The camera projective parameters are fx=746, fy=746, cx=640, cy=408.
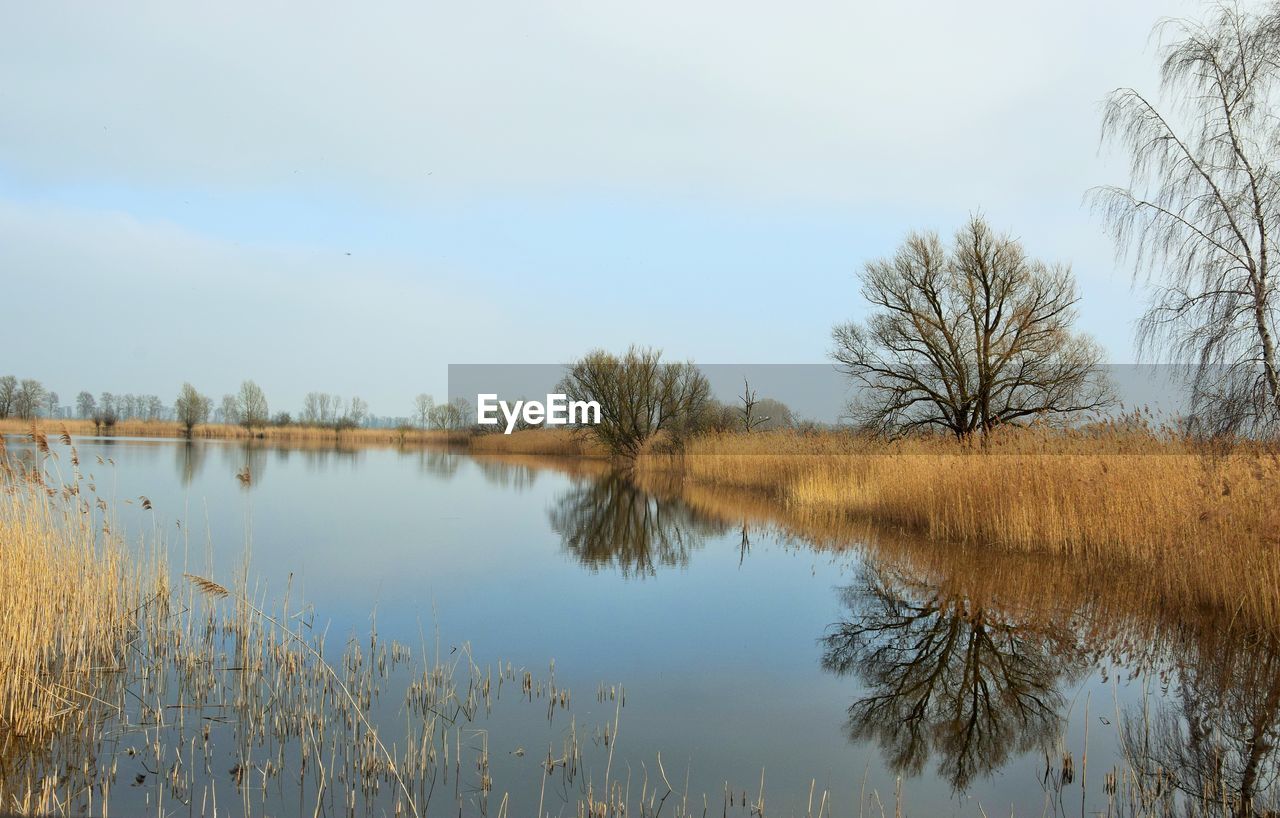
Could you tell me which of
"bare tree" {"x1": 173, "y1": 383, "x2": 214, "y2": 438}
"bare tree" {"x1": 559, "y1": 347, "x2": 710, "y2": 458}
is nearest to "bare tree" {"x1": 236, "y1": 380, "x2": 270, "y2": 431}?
"bare tree" {"x1": 173, "y1": 383, "x2": 214, "y2": 438}

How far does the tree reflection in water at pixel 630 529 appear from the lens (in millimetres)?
10508

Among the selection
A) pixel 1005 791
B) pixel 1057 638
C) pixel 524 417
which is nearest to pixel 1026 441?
pixel 1057 638

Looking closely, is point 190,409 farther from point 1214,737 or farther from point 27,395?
point 1214,737

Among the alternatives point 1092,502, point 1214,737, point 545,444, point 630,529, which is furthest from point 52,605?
point 545,444

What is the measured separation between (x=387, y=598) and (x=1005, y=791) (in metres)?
5.78

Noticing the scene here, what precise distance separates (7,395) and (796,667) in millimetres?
52626

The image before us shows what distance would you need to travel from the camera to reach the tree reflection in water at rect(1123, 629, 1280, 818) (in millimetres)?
3359

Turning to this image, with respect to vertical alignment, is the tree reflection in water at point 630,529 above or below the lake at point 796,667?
below

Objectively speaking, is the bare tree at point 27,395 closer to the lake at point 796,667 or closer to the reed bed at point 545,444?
the reed bed at point 545,444

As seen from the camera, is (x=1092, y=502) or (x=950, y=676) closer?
(x=950, y=676)

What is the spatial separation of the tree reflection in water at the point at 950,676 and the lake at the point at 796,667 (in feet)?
0.08

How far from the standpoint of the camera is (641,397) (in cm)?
3394

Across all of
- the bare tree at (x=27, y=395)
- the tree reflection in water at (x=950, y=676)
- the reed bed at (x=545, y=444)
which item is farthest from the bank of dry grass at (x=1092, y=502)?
the bare tree at (x=27, y=395)

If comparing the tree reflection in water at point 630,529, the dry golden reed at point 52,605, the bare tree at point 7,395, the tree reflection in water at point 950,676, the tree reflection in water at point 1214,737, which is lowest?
the tree reflection in water at point 630,529
